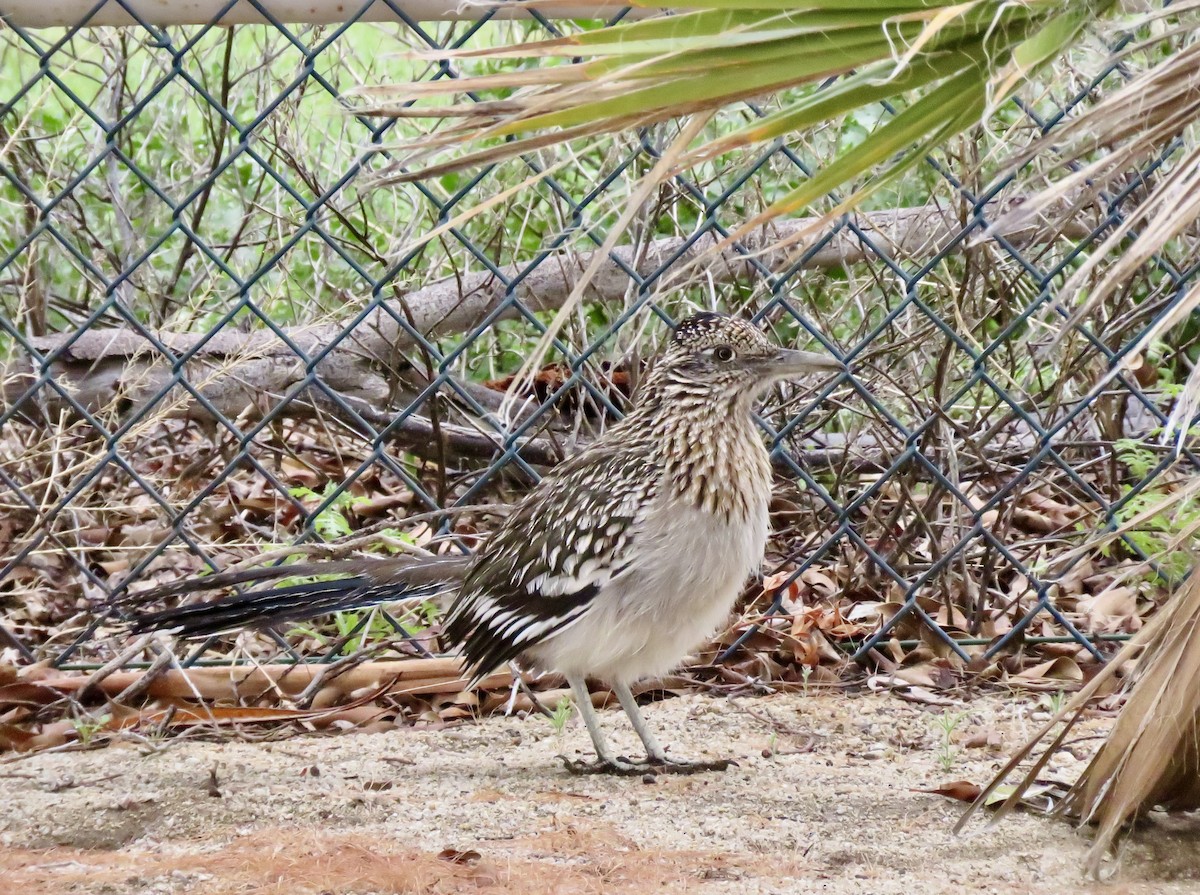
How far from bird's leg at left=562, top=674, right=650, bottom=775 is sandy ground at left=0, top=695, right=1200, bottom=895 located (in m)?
0.06

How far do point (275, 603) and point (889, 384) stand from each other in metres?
2.38

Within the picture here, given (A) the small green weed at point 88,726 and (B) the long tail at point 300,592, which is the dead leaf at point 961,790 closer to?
(B) the long tail at point 300,592

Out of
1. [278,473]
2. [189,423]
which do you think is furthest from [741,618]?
[189,423]

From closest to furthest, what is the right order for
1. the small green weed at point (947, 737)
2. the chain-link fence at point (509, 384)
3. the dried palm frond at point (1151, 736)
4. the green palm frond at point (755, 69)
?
1. the green palm frond at point (755, 69)
2. the dried palm frond at point (1151, 736)
3. the small green weed at point (947, 737)
4. the chain-link fence at point (509, 384)

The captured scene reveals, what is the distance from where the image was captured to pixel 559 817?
3.41 meters

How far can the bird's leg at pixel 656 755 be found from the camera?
3895mm

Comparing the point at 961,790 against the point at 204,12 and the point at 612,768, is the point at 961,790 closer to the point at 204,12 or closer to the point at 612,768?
the point at 612,768

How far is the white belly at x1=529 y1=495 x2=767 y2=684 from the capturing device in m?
3.87

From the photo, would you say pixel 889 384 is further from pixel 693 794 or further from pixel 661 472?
pixel 693 794

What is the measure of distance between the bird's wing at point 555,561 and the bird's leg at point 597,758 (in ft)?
0.76

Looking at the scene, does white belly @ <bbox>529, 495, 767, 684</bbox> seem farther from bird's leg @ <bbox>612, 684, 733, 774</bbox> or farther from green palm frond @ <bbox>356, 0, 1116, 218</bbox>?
green palm frond @ <bbox>356, 0, 1116, 218</bbox>

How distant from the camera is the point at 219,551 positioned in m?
5.43

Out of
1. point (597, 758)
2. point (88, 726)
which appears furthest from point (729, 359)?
point (88, 726)

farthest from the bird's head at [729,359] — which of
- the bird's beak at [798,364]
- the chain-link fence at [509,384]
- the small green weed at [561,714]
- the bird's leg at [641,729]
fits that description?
the small green weed at [561,714]
